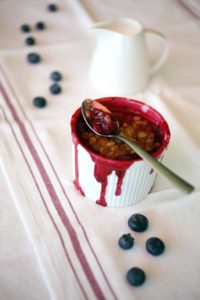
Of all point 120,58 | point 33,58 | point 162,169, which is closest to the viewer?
point 162,169

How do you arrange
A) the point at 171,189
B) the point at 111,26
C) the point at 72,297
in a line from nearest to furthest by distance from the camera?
1. the point at 72,297
2. the point at 171,189
3. the point at 111,26

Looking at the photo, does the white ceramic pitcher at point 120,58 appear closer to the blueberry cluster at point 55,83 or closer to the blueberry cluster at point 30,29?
the blueberry cluster at point 55,83

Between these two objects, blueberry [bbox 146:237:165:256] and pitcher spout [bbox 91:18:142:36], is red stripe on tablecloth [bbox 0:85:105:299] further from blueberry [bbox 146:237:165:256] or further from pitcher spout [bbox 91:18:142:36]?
pitcher spout [bbox 91:18:142:36]

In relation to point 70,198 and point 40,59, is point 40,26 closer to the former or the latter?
point 40,59

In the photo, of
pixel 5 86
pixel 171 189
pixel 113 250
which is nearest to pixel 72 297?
pixel 113 250

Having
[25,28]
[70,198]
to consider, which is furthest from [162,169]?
[25,28]

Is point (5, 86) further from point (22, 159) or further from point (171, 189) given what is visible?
point (171, 189)

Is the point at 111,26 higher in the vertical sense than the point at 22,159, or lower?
higher
